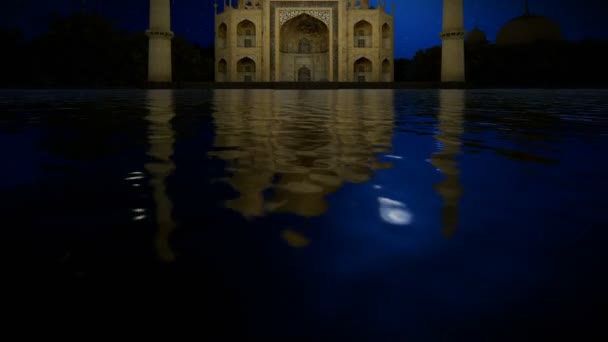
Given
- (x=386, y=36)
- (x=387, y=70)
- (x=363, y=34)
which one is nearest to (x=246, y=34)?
(x=363, y=34)

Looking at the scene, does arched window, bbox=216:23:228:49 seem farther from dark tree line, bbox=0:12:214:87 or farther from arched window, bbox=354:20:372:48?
arched window, bbox=354:20:372:48

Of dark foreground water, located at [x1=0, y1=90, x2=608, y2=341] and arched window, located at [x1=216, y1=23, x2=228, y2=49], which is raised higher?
arched window, located at [x1=216, y1=23, x2=228, y2=49]

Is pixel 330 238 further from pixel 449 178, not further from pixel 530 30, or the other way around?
pixel 530 30

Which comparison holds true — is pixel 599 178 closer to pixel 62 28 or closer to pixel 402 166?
pixel 402 166

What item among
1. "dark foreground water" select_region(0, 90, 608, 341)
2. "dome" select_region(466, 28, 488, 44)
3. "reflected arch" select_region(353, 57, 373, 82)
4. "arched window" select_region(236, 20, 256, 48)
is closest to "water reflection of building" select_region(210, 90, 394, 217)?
"dark foreground water" select_region(0, 90, 608, 341)

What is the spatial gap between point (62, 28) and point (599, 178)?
26.0 metres

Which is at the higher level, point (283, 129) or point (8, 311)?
point (283, 129)

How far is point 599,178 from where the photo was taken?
4.53ft

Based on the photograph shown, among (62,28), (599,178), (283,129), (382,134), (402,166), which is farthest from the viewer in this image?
(62,28)

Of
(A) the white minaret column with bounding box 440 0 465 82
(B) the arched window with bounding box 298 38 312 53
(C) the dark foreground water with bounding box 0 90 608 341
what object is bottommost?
(C) the dark foreground water with bounding box 0 90 608 341

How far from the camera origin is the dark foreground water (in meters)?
0.56

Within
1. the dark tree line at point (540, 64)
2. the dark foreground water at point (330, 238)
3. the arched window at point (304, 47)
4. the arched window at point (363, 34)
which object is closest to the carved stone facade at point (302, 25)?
the arched window at point (363, 34)

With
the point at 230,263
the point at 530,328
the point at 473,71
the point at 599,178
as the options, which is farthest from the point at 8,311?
the point at 473,71

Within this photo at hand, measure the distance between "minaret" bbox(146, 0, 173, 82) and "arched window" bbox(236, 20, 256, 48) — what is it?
13178 mm
